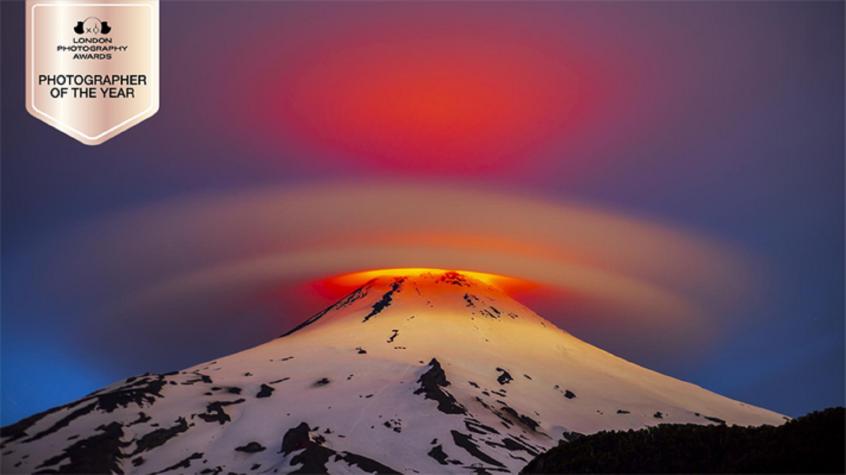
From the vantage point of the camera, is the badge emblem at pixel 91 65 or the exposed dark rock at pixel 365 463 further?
the exposed dark rock at pixel 365 463

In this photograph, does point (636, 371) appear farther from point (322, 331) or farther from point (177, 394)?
point (177, 394)

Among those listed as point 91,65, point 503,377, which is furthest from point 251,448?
point 91,65

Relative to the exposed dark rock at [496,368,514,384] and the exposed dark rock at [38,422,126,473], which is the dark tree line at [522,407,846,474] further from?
the exposed dark rock at [496,368,514,384]

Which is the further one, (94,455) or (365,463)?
(94,455)

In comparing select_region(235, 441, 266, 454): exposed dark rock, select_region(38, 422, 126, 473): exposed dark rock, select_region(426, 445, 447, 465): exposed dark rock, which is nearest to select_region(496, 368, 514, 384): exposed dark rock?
select_region(426, 445, 447, 465): exposed dark rock

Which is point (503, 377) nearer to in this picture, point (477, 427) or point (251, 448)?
point (477, 427)

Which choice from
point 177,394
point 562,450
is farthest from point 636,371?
point 562,450

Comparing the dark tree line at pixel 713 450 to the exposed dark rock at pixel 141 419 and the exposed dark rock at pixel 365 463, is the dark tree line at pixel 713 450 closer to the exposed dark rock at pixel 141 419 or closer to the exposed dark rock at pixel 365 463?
the exposed dark rock at pixel 365 463

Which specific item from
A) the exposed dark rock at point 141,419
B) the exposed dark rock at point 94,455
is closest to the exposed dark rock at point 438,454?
the exposed dark rock at point 94,455
